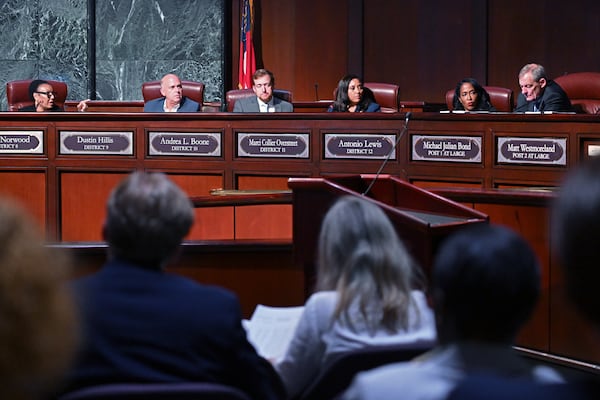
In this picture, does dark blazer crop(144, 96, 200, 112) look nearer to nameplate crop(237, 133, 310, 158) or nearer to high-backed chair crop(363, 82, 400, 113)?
nameplate crop(237, 133, 310, 158)

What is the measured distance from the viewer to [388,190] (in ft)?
13.8

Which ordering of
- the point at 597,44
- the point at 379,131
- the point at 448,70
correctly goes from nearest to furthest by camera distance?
the point at 379,131
the point at 597,44
the point at 448,70

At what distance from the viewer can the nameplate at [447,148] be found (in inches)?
254

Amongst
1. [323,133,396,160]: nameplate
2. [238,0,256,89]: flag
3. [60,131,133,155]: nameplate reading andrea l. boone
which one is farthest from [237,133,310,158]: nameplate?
[238,0,256,89]: flag

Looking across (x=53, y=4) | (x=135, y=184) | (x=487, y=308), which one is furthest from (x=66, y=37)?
(x=487, y=308)

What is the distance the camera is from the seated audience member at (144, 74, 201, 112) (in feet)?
26.3

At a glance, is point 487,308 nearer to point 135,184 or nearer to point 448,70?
point 135,184

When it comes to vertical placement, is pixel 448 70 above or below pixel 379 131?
above

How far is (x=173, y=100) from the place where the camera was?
802 centimetres

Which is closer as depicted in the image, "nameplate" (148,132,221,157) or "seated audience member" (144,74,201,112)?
"nameplate" (148,132,221,157)

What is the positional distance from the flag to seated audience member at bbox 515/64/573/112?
4.38 meters

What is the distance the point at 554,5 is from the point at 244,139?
15.6 ft

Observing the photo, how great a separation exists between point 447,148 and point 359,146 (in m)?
0.67

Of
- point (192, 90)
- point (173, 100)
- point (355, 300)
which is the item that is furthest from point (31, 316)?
point (192, 90)
